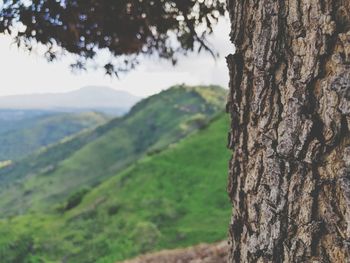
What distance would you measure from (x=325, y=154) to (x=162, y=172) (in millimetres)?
31732

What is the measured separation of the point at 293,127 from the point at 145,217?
24.0 meters

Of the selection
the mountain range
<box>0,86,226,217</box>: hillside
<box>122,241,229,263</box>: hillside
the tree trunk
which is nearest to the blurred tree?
the tree trunk

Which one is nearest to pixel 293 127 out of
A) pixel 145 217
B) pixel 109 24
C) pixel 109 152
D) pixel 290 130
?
pixel 290 130

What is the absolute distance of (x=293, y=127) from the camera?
291 centimetres

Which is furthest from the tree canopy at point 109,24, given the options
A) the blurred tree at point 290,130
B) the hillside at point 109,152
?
the hillside at point 109,152

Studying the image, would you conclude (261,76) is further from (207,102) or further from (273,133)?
(207,102)

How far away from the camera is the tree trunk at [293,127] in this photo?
2715 mm

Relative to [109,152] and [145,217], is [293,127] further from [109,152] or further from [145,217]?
[109,152]

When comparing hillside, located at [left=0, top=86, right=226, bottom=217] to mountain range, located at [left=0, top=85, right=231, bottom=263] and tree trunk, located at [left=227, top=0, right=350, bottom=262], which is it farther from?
tree trunk, located at [left=227, top=0, right=350, bottom=262]

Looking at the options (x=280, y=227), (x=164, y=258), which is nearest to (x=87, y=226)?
(x=164, y=258)

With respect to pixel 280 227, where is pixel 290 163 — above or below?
above

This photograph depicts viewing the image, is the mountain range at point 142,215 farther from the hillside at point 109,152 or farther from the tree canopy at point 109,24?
the hillside at point 109,152

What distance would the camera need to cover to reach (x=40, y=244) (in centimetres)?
2769

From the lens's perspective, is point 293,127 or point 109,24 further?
point 109,24
